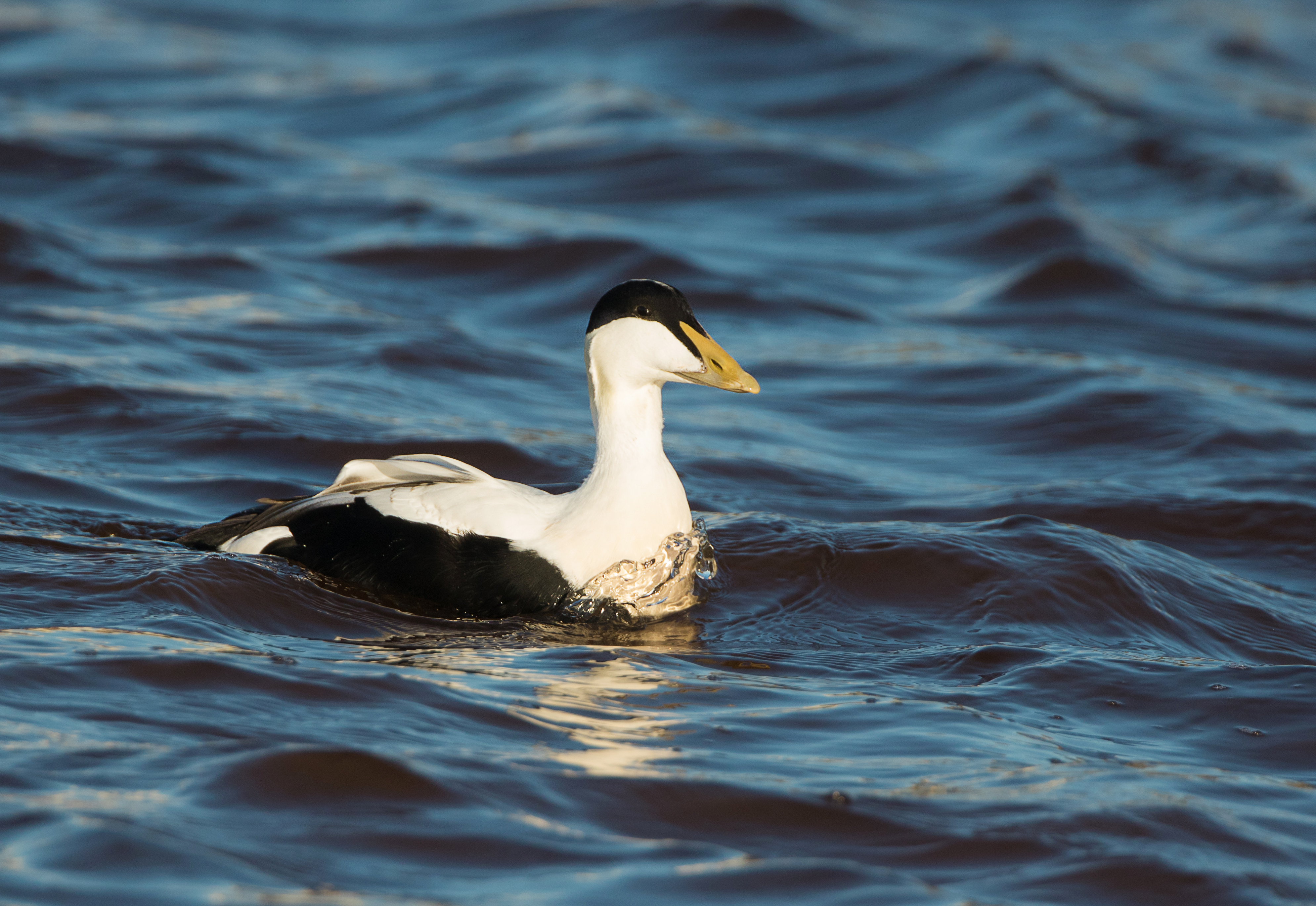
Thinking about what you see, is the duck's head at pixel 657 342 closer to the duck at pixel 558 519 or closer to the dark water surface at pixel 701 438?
the duck at pixel 558 519

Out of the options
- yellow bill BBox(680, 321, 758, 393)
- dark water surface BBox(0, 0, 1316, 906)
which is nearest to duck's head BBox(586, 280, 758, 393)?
yellow bill BBox(680, 321, 758, 393)

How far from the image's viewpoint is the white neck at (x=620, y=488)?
16.5 ft

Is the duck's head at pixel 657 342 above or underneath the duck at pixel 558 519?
above

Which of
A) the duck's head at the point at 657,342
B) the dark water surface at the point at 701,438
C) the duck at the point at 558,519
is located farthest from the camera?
the duck's head at the point at 657,342

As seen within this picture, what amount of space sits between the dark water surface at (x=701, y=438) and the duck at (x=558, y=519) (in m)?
0.13

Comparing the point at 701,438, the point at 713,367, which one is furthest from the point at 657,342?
the point at 701,438

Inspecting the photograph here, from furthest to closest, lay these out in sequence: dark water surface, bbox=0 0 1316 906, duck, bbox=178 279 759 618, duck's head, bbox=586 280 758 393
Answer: duck's head, bbox=586 280 758 393, duck, bbox=178 279 759 618, dark water surface, bbox=0 0 1316 906

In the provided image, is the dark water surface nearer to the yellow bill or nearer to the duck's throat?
the duck's throat

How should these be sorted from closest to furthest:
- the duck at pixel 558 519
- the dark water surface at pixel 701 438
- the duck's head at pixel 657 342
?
the dark water surface at pixel 701 438 → the duck at pixel 558 519 → the duck's head at pixel 657 342

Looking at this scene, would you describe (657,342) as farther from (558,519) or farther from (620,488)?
(558,519)

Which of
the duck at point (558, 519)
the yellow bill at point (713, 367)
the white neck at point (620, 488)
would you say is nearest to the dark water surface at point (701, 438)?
the duck at point (558, 519)

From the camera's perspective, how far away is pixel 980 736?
4383 millimetres

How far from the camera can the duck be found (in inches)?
197

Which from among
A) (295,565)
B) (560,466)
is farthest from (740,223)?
(295,565)
